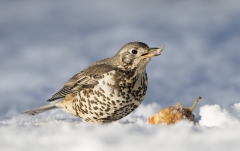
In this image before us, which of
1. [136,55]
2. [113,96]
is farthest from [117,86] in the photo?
[136,55]

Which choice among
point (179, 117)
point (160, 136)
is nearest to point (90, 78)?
point (179, 117)

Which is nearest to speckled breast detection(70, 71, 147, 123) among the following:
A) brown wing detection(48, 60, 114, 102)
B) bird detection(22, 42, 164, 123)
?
bird detection(22, 42, 164, 123)

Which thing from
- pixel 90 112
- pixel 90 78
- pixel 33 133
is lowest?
pixel 33 133

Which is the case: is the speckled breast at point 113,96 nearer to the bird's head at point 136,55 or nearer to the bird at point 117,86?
the bird at point 117,86

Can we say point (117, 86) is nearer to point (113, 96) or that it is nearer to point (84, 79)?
point (113, 96)

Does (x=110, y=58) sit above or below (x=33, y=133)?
above

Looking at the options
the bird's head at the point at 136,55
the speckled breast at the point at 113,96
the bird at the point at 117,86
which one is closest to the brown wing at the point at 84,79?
the bird at the point at 117,86

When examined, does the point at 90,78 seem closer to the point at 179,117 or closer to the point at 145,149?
the point at 179,117
